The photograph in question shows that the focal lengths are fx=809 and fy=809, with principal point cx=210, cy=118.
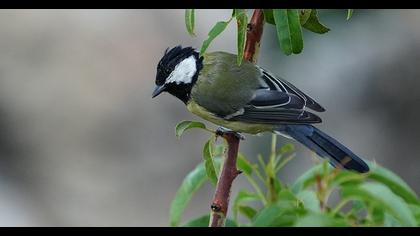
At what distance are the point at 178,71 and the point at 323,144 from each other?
573 millimetres

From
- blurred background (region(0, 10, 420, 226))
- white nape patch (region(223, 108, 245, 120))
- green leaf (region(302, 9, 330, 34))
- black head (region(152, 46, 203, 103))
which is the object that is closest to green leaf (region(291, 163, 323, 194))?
green leaf (region(302, 9, 330, 34))

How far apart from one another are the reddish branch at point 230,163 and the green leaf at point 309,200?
28 cm

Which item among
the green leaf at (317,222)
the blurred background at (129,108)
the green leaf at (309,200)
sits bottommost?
Result: the blurred background at (129,108)

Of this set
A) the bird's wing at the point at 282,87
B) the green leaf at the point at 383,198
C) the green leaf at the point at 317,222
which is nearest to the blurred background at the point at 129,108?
the bird's wing at the point at 282,87

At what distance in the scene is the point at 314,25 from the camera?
1.82 metres

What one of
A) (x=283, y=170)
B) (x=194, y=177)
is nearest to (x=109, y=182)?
(x=283, y=170)

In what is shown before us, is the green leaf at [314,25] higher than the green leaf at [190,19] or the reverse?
the reverse

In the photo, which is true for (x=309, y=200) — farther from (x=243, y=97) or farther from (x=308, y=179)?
(x=243, y=97)

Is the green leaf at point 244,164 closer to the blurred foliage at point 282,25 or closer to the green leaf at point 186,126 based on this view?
the green leaf at point 186,126

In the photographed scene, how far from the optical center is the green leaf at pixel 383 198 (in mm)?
1829

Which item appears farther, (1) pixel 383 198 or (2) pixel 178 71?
(2) pixel 178 71

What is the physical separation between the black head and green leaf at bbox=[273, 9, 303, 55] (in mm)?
956

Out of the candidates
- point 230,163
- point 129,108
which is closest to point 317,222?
point 230,163

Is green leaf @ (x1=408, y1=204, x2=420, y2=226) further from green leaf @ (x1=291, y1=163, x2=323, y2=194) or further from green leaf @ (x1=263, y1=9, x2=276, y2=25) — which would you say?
green leaf @ (x1=263, y1=9, x2=276, y2=25)
